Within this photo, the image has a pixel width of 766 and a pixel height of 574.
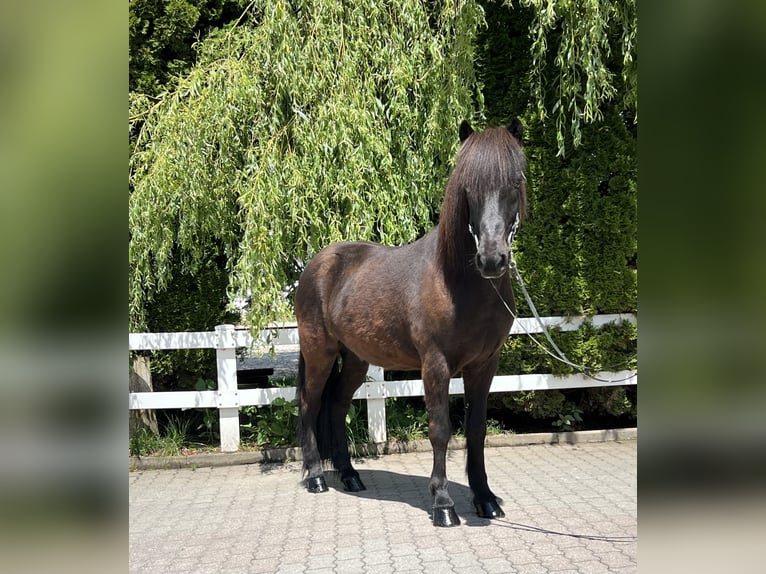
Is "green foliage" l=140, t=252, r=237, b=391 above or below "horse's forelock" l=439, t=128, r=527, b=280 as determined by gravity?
below

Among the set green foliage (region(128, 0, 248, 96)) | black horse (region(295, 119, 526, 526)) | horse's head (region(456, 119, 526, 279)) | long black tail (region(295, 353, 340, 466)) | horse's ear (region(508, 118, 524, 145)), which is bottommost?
long black tail (region(295, 353, 340, 466))

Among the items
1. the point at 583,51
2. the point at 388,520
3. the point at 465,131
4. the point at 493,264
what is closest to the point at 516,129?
the point at 465,131

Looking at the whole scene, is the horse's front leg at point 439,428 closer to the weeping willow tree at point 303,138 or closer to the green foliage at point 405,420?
the weeping willow tree at point 303,138

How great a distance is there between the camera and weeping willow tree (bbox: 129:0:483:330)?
16.8ft

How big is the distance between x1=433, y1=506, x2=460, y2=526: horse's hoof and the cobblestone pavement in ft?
0.12

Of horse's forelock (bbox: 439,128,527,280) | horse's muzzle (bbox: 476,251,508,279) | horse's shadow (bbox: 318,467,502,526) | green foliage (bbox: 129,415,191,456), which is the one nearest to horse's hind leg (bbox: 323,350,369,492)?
horse's shadow (bbox: 318,467,502,526)

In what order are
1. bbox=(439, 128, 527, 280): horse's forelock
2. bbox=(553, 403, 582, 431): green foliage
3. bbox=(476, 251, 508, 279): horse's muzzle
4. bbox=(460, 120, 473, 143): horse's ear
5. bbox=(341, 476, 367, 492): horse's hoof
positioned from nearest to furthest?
bbox=(476, 251, 508, 279): horse's muzzle → bbox=(439, 128, 527, 280): horse's forelock → bbox=(460, 120, 473, 143): horse's ear → bbox=(341, 476, 367, 492): horse's hoof → bbox=(553, 403, 582, 431): green foliage

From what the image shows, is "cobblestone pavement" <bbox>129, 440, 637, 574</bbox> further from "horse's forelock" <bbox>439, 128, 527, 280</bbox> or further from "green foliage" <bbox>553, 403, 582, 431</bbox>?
"horse's forelock" <bbox>439, 128, 527, 280</bbox>

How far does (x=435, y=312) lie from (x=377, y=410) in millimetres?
2393

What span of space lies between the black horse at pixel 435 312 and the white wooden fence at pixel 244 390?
0.95 meters

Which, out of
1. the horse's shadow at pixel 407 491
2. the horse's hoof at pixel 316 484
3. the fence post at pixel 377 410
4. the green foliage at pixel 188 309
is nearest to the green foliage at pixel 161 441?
the green foliage at pixel 188 309

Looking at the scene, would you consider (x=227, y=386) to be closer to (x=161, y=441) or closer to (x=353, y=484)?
(x=161, y=441)
